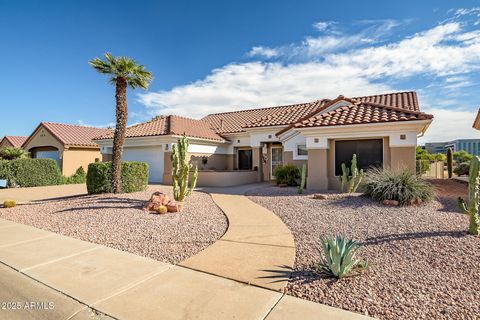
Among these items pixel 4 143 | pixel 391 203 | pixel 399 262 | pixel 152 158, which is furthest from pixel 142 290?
pixel 4 143

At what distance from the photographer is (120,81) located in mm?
13297

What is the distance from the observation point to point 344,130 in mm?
13453

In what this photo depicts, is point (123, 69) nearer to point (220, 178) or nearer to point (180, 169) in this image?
point (180, 169)

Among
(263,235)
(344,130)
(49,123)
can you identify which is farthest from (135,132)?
(263,235)

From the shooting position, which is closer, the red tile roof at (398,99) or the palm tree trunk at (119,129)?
the palm tree trunk at (119,129)

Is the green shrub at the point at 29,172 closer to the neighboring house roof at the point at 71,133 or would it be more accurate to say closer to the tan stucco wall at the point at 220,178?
the neighboring house roof at the point at 71,133

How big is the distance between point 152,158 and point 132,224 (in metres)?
13.7

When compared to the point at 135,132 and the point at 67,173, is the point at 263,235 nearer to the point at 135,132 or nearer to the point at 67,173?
the point at 135,132

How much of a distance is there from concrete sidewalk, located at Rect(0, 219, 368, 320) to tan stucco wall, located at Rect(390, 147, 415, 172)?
1078 cm

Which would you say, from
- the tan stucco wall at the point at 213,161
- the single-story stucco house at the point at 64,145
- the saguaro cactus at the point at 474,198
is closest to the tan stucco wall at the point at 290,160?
the tan stucco wall at the point at 213,161

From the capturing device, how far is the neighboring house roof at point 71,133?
26406 millimetres

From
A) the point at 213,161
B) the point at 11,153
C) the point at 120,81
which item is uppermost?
the point at 120,81

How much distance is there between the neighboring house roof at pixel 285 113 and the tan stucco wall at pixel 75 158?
1220 cm

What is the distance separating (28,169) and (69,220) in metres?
14.9
